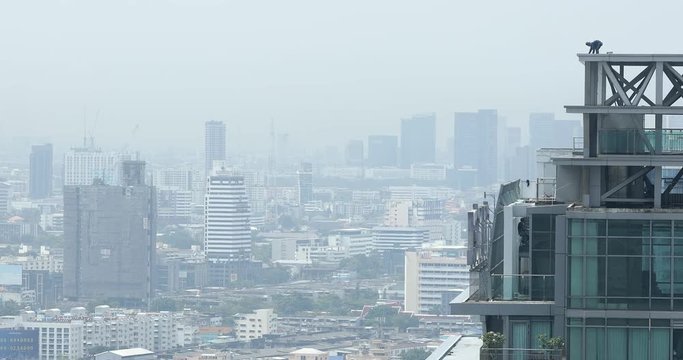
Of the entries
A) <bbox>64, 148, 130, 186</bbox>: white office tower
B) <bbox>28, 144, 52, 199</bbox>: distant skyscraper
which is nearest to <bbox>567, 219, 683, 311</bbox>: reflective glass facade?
<bbox>64, 148, 130, 186</bbox>: white office tower

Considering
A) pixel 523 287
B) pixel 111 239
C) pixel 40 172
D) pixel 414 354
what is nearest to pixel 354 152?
pixel 40 172

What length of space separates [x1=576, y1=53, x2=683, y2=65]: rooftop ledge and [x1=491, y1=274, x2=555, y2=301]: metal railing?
0.90 meters

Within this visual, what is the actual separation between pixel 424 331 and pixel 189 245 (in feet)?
144

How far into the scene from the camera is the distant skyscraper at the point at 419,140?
160750 millimetres

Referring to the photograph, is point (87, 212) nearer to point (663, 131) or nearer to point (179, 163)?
point (179, 163)

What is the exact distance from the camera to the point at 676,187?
27.1 feet

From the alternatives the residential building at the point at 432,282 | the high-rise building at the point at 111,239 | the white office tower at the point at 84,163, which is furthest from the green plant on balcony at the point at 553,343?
the white office tower at the point at 84,163

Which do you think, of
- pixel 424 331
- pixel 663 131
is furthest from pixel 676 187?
pixel 424 331

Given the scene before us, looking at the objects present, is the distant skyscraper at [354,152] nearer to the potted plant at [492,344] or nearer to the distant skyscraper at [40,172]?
the distant skyscraper at [40,172]

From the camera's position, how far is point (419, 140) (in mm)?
163125

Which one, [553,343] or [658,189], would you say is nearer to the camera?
[553,343]

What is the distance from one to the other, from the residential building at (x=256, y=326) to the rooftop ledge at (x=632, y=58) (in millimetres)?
77677

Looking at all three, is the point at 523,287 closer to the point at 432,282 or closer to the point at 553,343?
the point at 553,343

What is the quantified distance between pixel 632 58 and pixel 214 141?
150218mm
